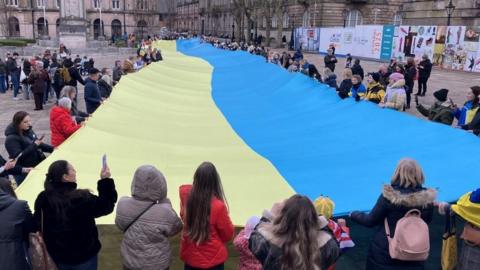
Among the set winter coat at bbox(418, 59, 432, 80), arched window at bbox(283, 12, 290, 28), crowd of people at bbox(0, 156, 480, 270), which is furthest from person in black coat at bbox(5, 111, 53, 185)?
arched window at bbox(283, 12, 290, 28)

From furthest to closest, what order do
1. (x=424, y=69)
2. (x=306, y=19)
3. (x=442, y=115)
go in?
1. (x=306, y=19)
2. (x=424, y=69)
3. (x=442, y=115)

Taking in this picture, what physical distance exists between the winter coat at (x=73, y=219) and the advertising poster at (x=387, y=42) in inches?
1147

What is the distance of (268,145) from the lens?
680 cm

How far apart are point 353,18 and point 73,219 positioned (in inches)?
1840

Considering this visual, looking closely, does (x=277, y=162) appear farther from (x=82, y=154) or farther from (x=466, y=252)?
(x=466, y=252)

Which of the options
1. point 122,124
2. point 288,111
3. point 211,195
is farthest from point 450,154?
point 122,124

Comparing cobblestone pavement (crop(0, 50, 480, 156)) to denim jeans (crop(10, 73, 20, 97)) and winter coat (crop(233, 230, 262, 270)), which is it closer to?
denim jeans (crop(10, 73, 20, 97))

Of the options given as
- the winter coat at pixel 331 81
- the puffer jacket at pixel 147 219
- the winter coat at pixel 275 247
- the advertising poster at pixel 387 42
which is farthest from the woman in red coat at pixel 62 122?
the advertising poster at pixel 387 42

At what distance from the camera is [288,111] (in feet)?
28.2

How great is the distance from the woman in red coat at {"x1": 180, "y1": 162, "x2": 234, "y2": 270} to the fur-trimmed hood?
121 cm

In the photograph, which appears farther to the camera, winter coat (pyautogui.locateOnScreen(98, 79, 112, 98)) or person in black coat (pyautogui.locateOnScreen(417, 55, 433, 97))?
person in black coat (pyautogui.locateOnScreen(417, 55, 433, 97))

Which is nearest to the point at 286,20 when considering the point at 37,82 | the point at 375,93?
the point at 37,82

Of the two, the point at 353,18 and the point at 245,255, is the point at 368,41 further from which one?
the point at 245,255

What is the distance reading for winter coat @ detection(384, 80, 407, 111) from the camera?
838cm
